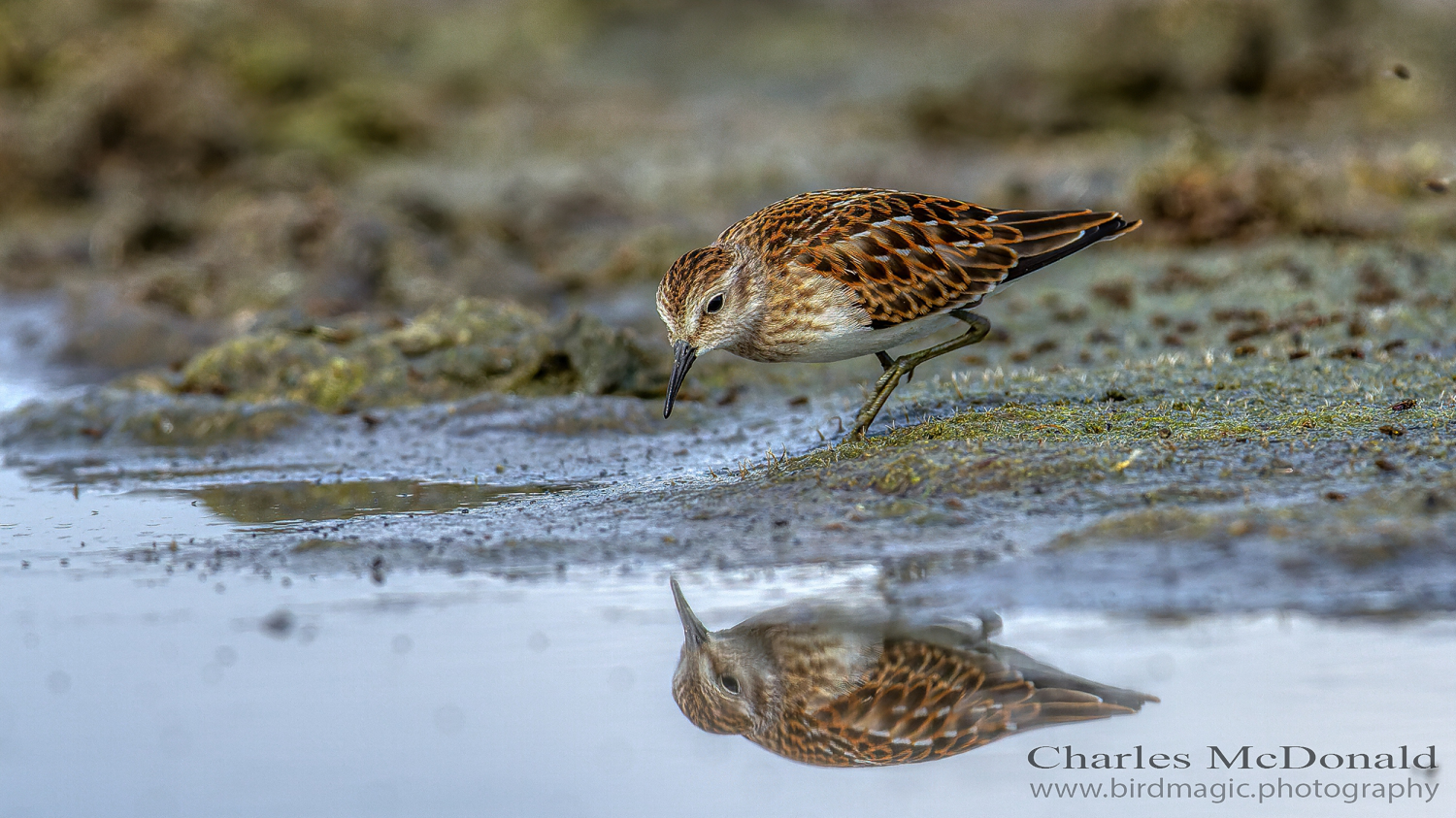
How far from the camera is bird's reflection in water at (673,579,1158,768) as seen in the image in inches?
204

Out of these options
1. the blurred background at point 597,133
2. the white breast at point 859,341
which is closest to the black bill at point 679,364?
the white breast at point 859,341

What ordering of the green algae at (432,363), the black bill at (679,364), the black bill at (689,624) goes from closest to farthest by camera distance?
the black bill at (689,624), the black bill at (679,364), the green algae at (432,363)

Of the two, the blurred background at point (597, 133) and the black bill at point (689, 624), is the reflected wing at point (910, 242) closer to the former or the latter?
the black bill at point (689, 624)

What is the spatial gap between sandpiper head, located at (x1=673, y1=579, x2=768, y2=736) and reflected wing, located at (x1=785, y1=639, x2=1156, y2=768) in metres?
0.26

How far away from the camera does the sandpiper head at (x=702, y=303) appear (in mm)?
8516

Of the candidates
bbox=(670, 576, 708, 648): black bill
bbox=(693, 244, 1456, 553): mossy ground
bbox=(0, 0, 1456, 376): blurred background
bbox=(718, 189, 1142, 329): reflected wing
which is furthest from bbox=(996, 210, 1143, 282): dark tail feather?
bbox=(0, 0, 1456, 376): blurred background

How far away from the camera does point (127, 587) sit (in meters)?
7.20

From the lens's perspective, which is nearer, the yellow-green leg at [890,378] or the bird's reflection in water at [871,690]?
the bird's reflection in water at [871,690]

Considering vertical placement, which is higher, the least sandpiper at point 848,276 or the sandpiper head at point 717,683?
the least sandpiper at point 848,276

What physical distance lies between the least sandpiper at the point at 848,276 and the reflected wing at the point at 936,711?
327cm

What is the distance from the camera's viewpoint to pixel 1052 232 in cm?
928

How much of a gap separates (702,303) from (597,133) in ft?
64.1

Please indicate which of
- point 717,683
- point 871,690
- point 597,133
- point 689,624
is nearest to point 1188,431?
point 689,624

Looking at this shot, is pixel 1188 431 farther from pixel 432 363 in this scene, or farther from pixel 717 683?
pixel 432 363
